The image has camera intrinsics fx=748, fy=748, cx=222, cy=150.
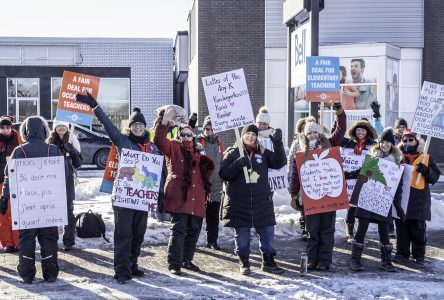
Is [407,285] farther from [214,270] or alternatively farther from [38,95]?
[38,95]

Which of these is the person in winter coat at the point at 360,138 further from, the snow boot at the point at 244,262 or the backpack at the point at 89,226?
the backpack at the point at 89,226

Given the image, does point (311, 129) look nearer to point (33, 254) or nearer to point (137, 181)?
point (137, 181)

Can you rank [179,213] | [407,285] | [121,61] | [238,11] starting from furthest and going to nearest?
[121,61]
[238,11]
[179,213]
[407,285]

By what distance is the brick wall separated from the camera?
23.2 meters

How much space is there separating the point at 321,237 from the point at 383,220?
753 millimetres

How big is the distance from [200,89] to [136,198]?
15.4 metres

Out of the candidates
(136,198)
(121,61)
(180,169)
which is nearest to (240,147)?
(180,169)

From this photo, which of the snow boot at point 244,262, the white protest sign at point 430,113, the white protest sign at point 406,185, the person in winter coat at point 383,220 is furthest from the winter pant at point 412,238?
the snow boot at point 244,262

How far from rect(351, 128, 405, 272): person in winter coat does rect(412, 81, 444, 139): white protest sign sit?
1.28m

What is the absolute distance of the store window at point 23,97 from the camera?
111ft

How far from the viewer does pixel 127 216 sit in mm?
8141

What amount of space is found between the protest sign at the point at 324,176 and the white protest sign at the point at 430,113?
172 centimetres

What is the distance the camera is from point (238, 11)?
2323 cm

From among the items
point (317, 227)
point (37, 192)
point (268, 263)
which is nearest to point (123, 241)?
point (37, 192)
